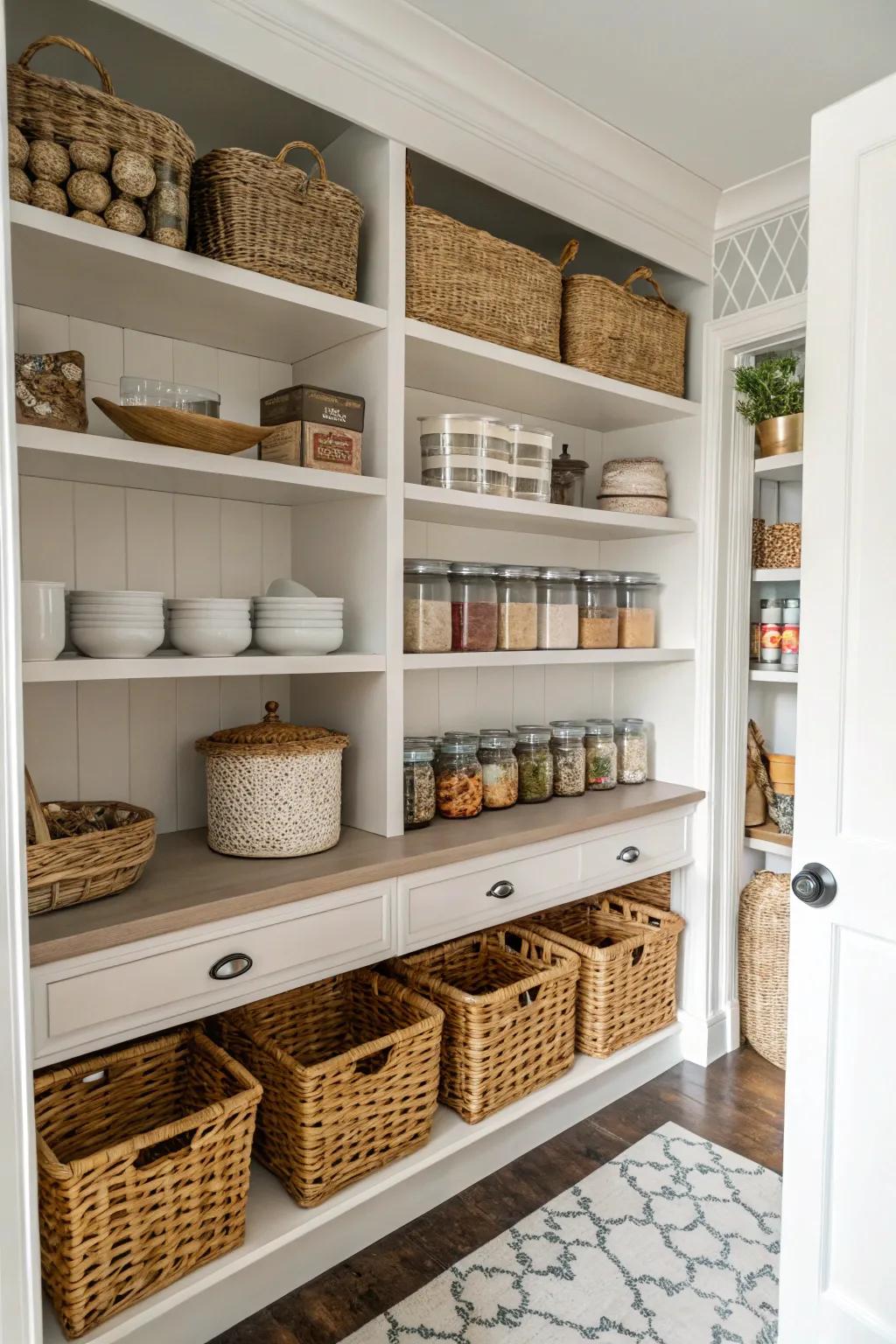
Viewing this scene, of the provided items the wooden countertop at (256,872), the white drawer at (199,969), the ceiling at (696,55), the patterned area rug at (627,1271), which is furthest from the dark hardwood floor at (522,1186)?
the ceiling at (696,55)

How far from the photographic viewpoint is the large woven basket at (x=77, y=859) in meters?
1.50

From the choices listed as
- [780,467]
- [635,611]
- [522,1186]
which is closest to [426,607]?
[635,611]

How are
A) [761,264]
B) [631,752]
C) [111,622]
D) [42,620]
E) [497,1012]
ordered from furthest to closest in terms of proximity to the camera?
1. [631,752]
2. [761,264]
3. [497,1012]
4. [111,622]
5. [42,620]

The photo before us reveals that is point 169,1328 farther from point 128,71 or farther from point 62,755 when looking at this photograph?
point 128,71

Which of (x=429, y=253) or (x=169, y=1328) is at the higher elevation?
(x=429, y=253)

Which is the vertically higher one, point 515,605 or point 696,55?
point 696,55

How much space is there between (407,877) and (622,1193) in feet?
3.34

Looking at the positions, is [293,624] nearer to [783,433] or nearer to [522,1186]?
[522,1186]

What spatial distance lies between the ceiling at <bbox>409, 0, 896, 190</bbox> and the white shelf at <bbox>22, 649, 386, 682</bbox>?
1.37m

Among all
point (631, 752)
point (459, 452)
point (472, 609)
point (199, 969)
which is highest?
point (459, 452)

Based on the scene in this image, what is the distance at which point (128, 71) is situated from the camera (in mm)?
1869

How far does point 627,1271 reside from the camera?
1.94 meters

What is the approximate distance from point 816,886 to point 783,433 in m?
1.63

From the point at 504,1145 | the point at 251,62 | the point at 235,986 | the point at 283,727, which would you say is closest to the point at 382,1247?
the point at 504,1145
